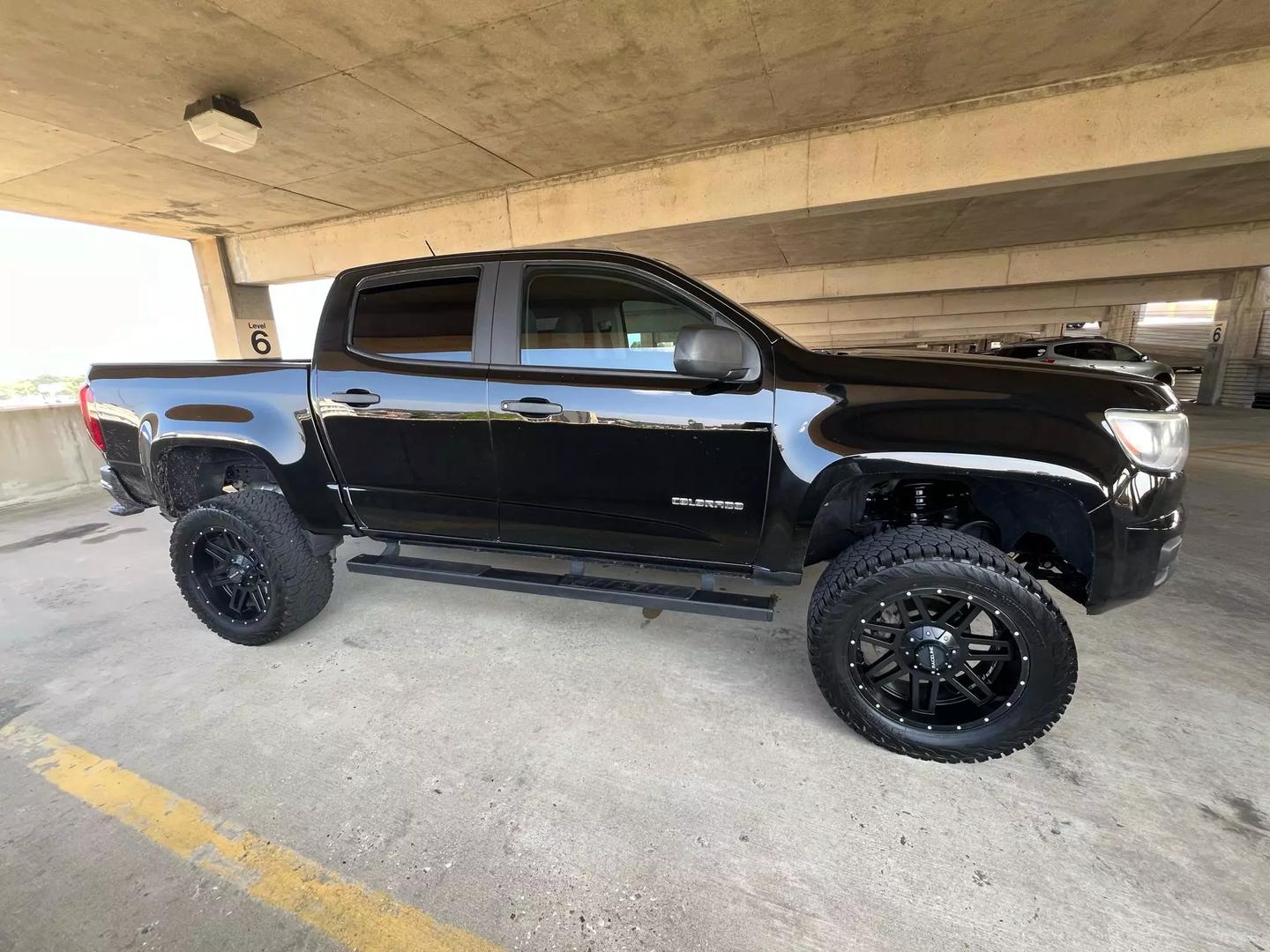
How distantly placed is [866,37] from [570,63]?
2326 millimetres

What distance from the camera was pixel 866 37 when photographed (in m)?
4.16

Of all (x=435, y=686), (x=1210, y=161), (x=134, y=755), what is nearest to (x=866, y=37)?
(x=1210, y=161)

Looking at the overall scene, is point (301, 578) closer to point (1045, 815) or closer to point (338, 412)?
point (338, 412)

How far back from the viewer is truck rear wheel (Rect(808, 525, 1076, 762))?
201cm

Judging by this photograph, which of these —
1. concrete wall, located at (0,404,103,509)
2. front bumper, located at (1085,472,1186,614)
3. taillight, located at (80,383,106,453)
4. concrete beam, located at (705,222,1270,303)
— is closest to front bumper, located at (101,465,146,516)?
taillight, located at (80,383,106,453)

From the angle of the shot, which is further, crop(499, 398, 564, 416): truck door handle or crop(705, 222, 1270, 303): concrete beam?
crop(705, 222, 1270, 303): concrete beam

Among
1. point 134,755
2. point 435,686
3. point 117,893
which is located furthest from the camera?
point 435,686

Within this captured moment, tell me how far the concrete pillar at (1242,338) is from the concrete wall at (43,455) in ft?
85.4

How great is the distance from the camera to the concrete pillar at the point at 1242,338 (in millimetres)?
15594

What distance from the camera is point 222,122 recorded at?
16.2 ft

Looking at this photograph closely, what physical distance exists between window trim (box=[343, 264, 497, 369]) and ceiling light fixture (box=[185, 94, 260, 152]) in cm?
377

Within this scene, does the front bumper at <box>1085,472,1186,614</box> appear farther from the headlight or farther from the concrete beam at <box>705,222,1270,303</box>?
the concrete beam at <box>705,222,1270,303</box>

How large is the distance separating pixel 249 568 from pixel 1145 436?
13.8 feet

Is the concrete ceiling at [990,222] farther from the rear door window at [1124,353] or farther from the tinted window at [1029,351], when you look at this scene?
the rear door window at [1124,353]
